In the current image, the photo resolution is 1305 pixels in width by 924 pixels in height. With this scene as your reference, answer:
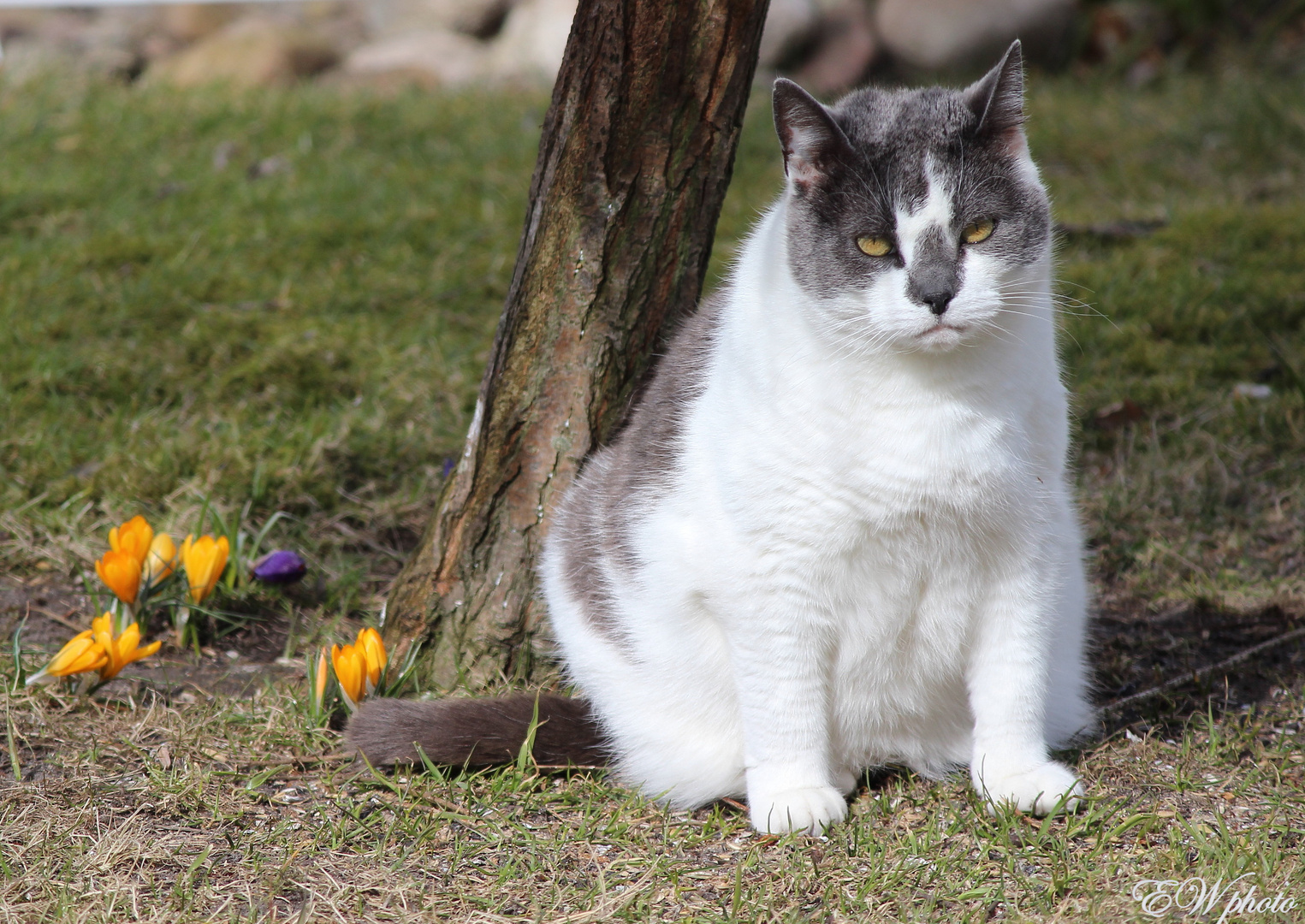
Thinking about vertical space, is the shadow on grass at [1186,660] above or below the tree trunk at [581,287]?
below

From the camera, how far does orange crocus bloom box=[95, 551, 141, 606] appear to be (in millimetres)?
2375

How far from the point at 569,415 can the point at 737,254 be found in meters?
0.48

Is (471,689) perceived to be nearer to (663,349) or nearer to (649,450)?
(649,450)

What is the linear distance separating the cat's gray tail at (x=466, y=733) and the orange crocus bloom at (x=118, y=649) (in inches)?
18.3

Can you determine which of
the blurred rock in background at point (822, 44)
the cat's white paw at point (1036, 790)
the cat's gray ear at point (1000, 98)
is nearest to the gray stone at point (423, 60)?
the blurred rock in background at point (822, 44)

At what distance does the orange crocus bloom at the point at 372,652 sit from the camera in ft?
7.48

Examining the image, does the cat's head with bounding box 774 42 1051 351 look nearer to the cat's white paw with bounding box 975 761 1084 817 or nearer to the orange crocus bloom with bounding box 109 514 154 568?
the cat's white paw with bounding box 975 761 1084 817

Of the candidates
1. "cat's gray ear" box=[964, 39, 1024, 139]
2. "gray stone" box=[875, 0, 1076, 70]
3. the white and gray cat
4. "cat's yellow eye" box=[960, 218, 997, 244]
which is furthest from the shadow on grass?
"gray stone" box=[875, 0, 1076, 70]

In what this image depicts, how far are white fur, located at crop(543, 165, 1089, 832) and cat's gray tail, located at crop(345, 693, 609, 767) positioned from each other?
9 centimetres

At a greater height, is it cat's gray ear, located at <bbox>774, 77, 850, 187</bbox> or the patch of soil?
cat's gray ear, located at <bbox>774, 77, 850, 187</bbox>

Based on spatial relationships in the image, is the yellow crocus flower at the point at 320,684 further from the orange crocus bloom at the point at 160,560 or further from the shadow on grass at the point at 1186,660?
the shadow on grass at the point at 1186,660

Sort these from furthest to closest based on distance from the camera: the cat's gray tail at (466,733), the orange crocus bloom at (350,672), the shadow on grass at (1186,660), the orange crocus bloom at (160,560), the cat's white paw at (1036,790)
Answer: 1. the orange crocus bloom at (160,560)
2. the shadow on grass at (1186,660)
3. the orange crocus bloom at (350,672)
4. the cat's gray tail at (466,733)
5. the cat's white paw at (1036,790)

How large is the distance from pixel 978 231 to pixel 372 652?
4.67 ft
